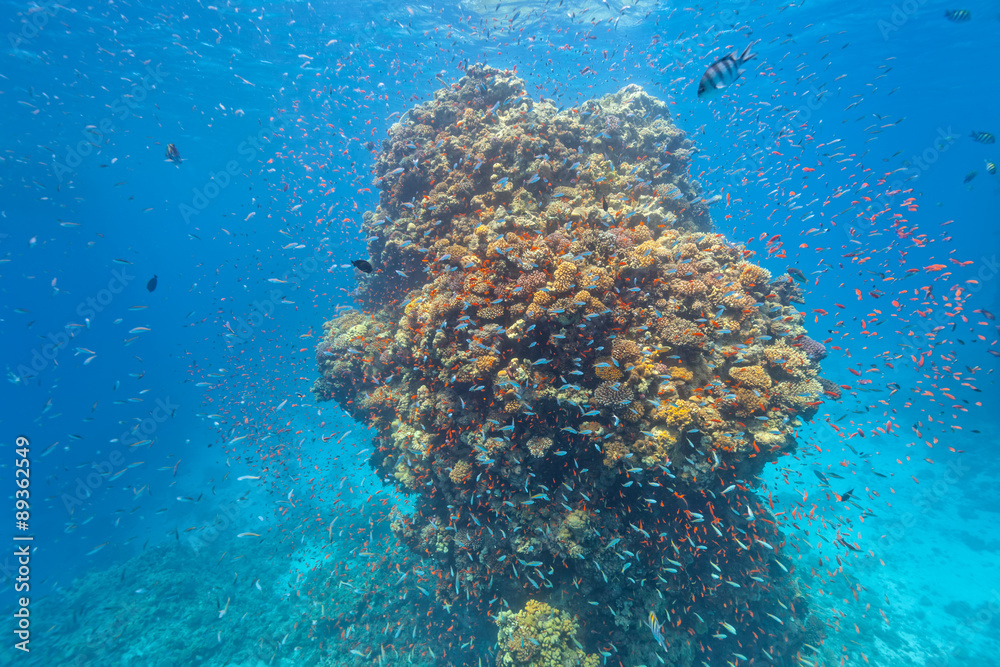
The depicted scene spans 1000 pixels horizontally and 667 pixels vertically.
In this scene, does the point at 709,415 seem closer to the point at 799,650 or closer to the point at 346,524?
the point at 799,650

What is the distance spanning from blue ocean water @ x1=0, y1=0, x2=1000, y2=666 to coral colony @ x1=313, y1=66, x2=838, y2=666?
3.19 feet

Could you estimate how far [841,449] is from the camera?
25984mm

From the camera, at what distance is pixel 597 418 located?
23.3 ft

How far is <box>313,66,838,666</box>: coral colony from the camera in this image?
7008 mm

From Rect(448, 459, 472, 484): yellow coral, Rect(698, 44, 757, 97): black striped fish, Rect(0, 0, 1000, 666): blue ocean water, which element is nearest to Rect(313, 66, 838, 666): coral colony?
Rect(448, 459, 472, 484): yellow coral

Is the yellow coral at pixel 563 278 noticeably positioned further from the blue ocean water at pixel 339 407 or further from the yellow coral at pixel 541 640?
the yellow coral at pixel 541 640

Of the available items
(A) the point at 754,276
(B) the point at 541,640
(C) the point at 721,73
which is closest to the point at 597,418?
(B) the point at 541,640

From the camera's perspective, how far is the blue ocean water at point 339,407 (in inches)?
502

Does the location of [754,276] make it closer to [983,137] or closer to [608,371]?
[608,371]

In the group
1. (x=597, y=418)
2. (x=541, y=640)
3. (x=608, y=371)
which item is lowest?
(x=541, y=640)

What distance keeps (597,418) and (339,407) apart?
1751 cm

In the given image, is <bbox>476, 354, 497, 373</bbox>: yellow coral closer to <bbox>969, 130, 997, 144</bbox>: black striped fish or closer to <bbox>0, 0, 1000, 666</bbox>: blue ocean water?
<bbox>0, 0, 1000, 666</bbox>: blue ocean water

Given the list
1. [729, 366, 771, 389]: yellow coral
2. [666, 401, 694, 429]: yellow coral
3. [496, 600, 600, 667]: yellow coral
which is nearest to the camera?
[666, 401, 694, 429]: yellow coral

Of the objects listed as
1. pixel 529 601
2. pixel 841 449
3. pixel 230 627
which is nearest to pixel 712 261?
pixel 529 601
